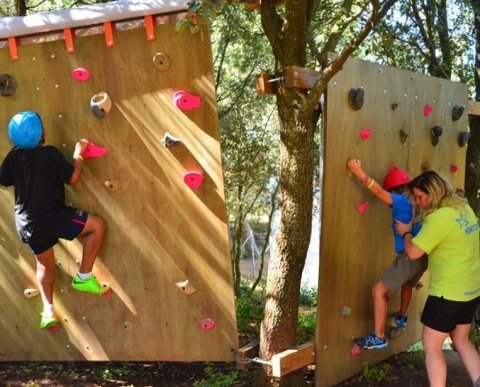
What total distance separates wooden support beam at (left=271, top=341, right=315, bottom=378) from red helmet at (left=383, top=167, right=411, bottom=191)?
1.45 meters

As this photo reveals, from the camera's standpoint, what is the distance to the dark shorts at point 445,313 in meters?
3.89

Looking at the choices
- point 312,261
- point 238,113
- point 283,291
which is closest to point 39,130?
point 283,291

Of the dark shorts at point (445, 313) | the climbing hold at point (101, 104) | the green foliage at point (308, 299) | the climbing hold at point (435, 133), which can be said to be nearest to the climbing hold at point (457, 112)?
the climbing hold at point (435, 133)

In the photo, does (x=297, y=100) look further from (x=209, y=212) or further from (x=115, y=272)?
(x=115, y=272)

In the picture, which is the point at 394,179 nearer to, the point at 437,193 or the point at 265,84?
the point at 437,193

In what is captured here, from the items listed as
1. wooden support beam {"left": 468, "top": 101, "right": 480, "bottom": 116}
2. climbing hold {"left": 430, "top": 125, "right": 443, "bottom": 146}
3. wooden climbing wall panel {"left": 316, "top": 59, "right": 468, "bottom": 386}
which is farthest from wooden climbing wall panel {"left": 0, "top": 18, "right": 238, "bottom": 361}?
wooden support beam {"left": 468, "top": 101, "right": 480, "bottom": 116}

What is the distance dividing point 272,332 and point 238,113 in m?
6.22

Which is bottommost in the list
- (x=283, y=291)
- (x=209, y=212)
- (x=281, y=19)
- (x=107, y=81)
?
(x=283, y=291)

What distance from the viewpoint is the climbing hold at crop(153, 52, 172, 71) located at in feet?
12.5

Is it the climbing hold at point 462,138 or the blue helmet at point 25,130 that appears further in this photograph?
the climbing hold at point 462,138

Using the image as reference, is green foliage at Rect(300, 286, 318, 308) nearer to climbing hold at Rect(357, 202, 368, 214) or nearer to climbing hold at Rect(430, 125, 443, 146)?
climbing hold at Rect(430, 125, 443, 146)

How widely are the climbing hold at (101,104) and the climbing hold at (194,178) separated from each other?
76cm

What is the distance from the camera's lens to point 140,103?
3959 millimetres

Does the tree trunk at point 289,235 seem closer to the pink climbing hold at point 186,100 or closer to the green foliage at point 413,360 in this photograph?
the pink climbing hold at point 186,100
